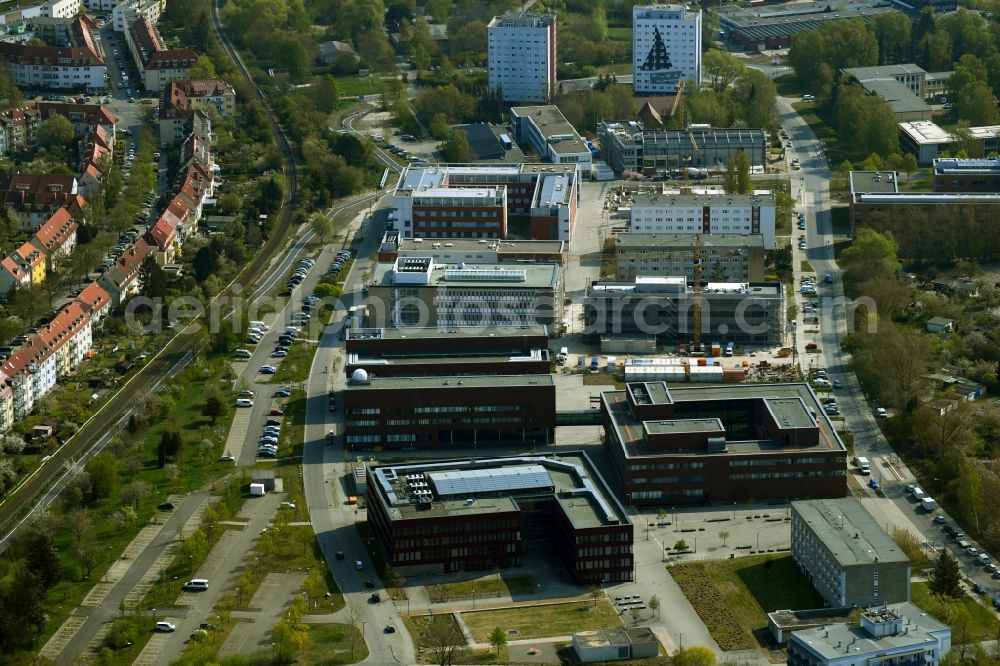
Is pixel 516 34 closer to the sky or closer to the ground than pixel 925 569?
closer to the sky

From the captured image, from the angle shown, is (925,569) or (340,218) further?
(340,218)

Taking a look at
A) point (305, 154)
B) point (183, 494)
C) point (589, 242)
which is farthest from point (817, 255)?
point (183, 494)

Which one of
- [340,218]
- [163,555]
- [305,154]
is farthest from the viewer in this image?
[305,154]

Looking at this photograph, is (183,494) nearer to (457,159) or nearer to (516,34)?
(457,159)

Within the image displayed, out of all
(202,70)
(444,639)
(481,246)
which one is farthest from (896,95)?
(444,639)

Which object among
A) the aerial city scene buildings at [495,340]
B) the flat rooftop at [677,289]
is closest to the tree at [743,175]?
the aerial city scene buildings at [495,340]

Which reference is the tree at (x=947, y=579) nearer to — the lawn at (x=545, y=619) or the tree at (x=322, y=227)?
the lawn at (x=545, y=619)
